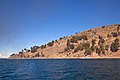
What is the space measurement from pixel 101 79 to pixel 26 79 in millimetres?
20383

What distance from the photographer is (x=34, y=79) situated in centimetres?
6694

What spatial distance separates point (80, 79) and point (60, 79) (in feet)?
18.1

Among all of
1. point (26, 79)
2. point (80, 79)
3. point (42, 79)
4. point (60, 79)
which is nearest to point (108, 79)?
point (80, 79)

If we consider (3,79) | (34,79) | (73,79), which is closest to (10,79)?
(3,79)

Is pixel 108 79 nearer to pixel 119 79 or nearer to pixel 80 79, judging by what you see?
pixel 119 79

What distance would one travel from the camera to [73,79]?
216 ft

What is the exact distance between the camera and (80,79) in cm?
6538

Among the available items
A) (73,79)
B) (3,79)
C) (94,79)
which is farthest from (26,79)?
(94,79)

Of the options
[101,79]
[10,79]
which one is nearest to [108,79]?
[101,79]

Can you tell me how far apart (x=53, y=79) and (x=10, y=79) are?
1180 centimetres

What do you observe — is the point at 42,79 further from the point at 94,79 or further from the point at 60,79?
the point at 94,79

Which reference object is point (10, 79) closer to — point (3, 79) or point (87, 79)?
point (3, 79)

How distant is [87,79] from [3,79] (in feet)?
74.9

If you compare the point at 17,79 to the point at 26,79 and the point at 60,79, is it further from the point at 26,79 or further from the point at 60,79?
the point at 60,79
